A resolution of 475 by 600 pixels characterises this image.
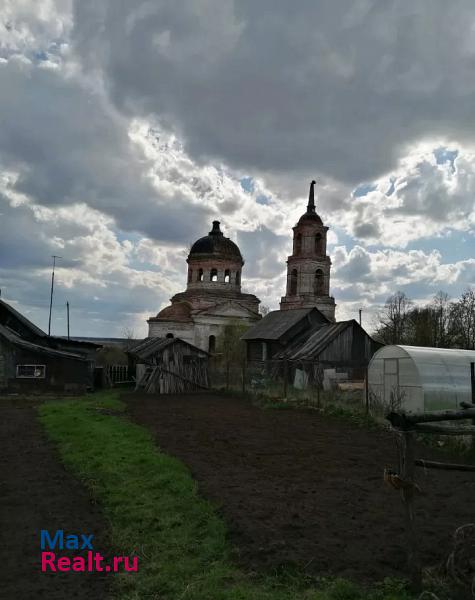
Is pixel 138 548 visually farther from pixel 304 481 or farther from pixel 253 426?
pixel 253 426

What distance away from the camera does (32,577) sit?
5.25 metres

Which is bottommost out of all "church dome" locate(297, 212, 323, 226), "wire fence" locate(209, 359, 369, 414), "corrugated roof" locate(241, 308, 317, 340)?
"wire fence" locate(209, 359, 369, 414)

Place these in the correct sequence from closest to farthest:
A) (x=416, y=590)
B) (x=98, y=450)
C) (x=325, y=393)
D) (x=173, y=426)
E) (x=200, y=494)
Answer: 1. (x=416, y=590)
2. (x=200, y=494)
3. (x=98, y=450)
4. (x=173, y=426)
5. (x=325, y=393)

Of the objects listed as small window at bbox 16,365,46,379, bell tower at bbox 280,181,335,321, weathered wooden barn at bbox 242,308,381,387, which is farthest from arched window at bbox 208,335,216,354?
small window at bbox 16,365,46,379

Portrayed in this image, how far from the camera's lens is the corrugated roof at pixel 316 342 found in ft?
96.8

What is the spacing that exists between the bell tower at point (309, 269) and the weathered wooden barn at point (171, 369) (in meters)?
19.2

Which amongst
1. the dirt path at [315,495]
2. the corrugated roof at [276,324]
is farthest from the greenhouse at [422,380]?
the corrugated roof at [276,324]

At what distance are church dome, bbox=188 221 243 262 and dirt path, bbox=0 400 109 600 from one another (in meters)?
42.3

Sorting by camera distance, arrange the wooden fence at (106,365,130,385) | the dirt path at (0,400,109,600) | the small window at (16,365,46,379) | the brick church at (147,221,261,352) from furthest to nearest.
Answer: the brick church at (147,221,261,352) < the wooden fence at (106,365,130,385) < the small window at (16,365,46,379) < the dirt path at (0,400,109,600)

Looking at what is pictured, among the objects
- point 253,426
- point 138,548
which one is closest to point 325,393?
point 253,426

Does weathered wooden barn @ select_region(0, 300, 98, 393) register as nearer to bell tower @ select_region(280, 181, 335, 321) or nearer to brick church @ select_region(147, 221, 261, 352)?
brick church @ select_region(147, 221, 261, 352)

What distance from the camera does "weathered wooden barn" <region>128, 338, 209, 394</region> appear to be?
1177 inches

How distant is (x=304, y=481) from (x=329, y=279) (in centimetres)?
4346

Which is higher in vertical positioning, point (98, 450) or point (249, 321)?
point (249, 321)
